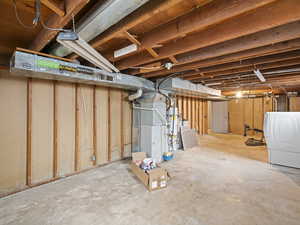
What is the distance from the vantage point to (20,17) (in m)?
1.52

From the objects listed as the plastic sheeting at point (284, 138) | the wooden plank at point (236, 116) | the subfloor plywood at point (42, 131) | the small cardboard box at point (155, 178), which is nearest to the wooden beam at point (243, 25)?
the small cardboard box at point (155, 178)

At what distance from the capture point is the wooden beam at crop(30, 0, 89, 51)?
1.14m

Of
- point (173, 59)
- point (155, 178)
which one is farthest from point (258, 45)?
point (155, 178)

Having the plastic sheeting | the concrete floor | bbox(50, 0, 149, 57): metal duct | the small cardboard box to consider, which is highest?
bbox(50, 0, 149, 57): metal duct

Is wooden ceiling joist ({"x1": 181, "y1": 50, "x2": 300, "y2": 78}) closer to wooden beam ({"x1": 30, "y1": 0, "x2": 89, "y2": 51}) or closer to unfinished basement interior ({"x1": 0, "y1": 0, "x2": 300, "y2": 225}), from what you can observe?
unfinished basement interior ({"x1": 0, "y1": 0, "x2": 300, "y2": 225})

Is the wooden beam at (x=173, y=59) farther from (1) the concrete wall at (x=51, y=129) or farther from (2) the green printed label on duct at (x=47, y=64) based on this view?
(1) the concrete wall at (x=51, y=129)

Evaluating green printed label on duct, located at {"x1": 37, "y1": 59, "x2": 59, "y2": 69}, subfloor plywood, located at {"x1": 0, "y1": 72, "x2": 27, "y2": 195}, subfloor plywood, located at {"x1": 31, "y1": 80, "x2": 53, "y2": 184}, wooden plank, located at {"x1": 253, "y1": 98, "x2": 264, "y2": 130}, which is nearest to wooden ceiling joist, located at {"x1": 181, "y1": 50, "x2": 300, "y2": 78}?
green printed label on duct, located at {"x1": 37, "y1": 59, "x2": 59, "y2": 69}

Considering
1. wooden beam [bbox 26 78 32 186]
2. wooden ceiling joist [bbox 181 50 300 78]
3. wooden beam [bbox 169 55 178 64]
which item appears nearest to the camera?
wooden ceiling joist [bbox 181 50 300 78]

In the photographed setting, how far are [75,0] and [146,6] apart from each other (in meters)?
0.57

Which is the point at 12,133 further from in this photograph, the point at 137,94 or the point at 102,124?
the point at 137,94

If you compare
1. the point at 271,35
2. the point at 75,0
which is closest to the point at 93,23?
the point at 75,0

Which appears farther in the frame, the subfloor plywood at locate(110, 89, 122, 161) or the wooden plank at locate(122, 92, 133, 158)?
the wooden plank at locate(122, 92, 133, 158)

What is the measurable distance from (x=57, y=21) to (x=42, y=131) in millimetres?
2108

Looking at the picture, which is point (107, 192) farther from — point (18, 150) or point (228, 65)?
point (228, 65)
